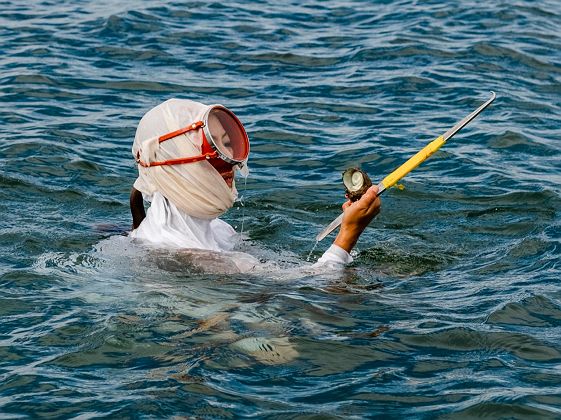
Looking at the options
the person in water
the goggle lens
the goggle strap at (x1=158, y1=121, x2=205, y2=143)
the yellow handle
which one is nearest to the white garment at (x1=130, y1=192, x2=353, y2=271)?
the person in water

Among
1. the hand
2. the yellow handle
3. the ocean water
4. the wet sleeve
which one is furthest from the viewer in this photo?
the wet sleeve

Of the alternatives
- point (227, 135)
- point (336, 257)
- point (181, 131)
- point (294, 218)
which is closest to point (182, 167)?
point (181, 131)

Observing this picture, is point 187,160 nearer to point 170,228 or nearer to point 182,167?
point 182,167

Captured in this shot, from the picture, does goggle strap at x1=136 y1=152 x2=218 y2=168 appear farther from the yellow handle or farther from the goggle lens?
the yellow handle

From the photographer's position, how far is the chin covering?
283 inches

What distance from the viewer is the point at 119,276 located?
7320mm

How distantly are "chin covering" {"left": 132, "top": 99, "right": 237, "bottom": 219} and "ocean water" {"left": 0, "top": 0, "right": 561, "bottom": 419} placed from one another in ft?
1.25

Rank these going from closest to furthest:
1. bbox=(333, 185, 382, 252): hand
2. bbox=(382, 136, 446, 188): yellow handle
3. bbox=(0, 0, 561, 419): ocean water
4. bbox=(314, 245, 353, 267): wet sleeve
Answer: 1. bbox=(0, 0, 561, 419): ocean water
2. bbox=(382, 136, 446, 188): yellow handle
3. bbox=(333, 185, 382, 252): hand
4. bbox=(314, 245, 353, 267): wet sleeve

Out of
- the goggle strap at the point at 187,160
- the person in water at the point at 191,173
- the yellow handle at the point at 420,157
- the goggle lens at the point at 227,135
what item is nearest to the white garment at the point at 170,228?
the person in water at the point at 191,173

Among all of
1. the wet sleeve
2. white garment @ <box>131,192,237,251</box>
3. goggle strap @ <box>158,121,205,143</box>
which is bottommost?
the wet sleeve

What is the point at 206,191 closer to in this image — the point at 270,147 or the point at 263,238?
the point at 263,238

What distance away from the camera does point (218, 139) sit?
283 inches

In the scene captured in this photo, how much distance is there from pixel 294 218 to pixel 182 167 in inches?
96.8

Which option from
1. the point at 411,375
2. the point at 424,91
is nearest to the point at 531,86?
the point at 424,91
